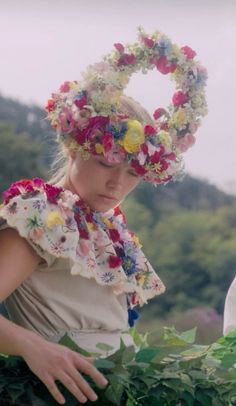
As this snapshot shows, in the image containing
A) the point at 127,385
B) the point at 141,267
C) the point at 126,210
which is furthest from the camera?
the point at 126,210

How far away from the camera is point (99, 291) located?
250 cm

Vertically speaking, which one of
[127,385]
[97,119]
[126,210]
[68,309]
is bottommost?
[127,385]

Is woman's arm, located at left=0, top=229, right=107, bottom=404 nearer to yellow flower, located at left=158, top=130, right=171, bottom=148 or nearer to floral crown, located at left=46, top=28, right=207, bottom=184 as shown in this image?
floral crown, located at left=46, top=28, right=207, bottom=184

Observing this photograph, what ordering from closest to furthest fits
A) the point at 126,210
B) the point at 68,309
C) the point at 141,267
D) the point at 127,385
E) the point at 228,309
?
the point at 127,385, the point at 68,309, the point at 141,267, the point at 228,309, the point at 126,210

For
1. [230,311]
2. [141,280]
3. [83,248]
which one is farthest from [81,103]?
[230,311]

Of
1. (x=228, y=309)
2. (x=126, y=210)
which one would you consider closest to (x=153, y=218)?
(x=126, y=210)

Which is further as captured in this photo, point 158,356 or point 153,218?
point 153,218

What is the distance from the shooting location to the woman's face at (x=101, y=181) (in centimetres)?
250

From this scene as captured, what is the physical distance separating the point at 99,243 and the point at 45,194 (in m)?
0.22

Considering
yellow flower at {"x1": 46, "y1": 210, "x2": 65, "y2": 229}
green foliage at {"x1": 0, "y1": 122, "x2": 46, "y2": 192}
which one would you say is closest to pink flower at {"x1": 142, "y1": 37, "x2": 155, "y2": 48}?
yellow flower at {"x1": 46, "y1": 210, "x2": 65, "y2": 229}

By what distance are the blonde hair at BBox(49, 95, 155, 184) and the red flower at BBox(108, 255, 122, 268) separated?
0.29 metres

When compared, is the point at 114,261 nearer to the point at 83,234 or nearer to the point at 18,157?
the point at 83,234

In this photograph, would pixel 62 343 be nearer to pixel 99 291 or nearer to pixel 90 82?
pixel 99 291

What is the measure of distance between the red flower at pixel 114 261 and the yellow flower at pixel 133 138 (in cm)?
28
